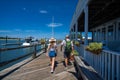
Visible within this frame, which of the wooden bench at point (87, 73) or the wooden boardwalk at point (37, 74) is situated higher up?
the wooden bench at point (87, 73)

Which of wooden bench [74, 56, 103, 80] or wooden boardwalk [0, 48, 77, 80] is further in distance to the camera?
wooden boardwalk [0, 48, 77, 80]

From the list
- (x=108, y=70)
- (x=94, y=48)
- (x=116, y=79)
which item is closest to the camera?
(x=116, y=79)

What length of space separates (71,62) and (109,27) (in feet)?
28.9

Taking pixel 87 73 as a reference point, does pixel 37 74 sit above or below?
below

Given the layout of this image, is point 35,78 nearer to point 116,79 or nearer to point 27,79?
point 27,79

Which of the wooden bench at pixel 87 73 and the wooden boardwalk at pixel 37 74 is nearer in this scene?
the wooden bench at pixel 87 73

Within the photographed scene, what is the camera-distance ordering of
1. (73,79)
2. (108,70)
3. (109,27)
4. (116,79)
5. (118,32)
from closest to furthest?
(116,79) → (108,70) → (73,79) → (118,32) → (109,27)

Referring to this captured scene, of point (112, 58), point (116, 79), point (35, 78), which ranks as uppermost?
point (112, 58)

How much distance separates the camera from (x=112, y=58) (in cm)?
392

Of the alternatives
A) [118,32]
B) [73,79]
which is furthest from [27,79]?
[118,32]

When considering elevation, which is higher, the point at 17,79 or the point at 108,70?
the point at 108,70

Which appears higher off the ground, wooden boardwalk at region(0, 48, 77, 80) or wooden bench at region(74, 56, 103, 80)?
wooden bench at region(74, 56, 103, 80)

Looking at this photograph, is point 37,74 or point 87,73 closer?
point 87,73

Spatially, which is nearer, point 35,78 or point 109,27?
point 35,78
